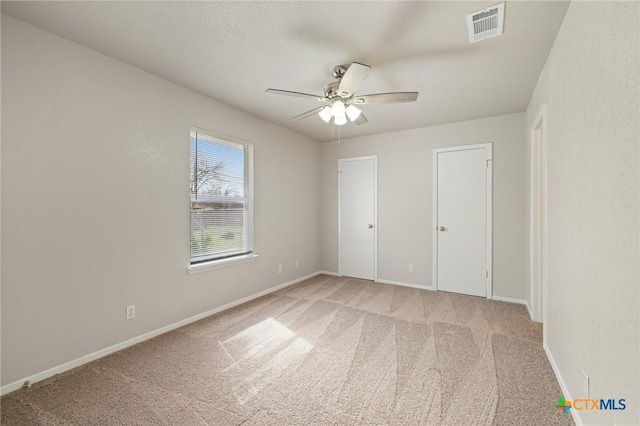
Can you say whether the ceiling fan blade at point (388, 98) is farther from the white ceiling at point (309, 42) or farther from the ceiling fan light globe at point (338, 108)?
the white ceiling at point (309, 42)

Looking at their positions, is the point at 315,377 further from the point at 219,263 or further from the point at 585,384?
the point at 219,263

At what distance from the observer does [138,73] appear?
2592 mm

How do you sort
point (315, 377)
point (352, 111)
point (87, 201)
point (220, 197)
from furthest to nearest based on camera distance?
point (220, 197) < point (352, 111) < point (87, 201) < point (315, 377)

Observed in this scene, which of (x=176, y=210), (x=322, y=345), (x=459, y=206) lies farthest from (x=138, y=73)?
(x=459, y=206)

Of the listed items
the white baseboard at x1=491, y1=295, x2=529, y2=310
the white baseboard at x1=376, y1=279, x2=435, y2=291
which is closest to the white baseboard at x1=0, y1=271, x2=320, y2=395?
the white baseboard at x1=376, y1=279, x2=435, y2=291

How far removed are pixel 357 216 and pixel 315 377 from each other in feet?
10.6

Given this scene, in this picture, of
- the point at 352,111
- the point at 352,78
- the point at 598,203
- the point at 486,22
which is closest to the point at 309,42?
the point at 352,78

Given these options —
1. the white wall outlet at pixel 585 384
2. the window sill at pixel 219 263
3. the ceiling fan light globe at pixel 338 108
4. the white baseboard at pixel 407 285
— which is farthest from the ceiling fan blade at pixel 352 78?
the white baseboard at pixel 407 285

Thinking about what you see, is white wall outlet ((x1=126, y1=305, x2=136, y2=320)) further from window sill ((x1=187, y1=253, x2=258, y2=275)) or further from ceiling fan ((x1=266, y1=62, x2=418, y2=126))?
ceiling fan ((x1=266, y1=62, x2=418, y2=126))

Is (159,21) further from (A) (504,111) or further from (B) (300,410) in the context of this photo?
(A) (504,111)

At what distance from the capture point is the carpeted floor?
1.71m

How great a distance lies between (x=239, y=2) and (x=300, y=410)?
262 cm

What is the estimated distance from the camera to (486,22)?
1888mm

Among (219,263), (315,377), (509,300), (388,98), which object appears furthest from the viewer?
(509,300)
